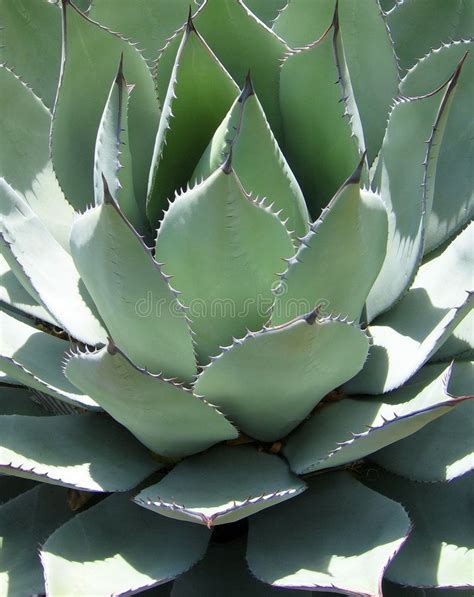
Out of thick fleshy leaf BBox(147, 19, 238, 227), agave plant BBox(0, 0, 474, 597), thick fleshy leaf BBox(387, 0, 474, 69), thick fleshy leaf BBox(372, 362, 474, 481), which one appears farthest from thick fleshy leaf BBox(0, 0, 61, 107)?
thick fleshy leaf BBox(372, 362, 474, 481)

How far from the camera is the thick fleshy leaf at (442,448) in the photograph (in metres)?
1.01

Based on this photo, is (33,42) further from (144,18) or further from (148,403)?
(148,403)

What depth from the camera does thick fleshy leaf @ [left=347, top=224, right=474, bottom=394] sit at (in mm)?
1031

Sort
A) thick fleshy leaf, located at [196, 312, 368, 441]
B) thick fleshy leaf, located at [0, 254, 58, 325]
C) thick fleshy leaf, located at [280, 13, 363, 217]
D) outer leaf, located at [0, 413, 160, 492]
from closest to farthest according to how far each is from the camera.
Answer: thick fleshy leaf, located at [196, 312, 368, 441], outer leaf, located at [0, 413, 160, 492], thick fleshy leaf, located at [280, 13, 363, 217], thick fleshy leaf, located at [0, 254, 58, 325]

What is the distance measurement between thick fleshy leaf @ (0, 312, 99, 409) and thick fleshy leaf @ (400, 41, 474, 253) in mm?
582

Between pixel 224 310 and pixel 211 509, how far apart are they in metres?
0.25

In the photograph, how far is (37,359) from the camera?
1.11 m

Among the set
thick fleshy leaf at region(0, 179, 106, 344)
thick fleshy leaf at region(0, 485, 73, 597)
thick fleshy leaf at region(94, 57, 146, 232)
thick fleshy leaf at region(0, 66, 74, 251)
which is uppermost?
thick fleshy leaf at region(0, 66, 74, 251)

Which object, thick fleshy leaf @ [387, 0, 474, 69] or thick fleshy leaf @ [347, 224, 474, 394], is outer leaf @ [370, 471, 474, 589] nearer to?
thick fleshy leaf @ [347, 224, 474, 394]

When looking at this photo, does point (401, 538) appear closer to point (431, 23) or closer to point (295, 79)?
point (295, 79)

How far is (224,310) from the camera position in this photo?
3.26ft

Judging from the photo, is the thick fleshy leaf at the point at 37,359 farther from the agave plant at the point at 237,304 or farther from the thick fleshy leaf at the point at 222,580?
the thick fleshy leaf at the point at 222,580

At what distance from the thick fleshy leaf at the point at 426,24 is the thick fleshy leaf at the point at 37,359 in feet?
2.46

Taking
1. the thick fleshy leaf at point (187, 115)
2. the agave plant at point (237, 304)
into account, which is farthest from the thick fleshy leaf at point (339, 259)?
the thick fleshy leaf at point (187, 115)
